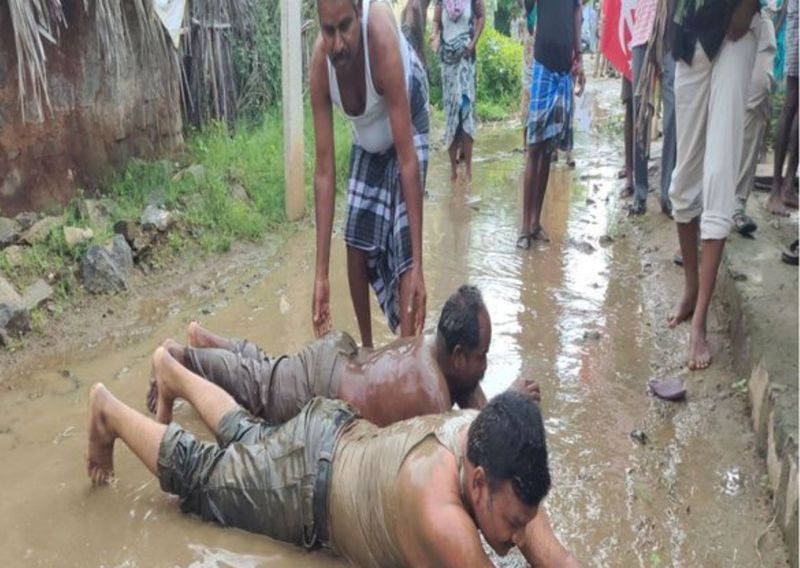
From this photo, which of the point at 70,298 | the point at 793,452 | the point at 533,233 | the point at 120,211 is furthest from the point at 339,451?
the point at 533,233

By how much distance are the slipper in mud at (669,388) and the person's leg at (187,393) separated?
1.66m

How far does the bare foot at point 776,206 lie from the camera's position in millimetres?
4855

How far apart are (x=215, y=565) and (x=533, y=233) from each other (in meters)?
3.68

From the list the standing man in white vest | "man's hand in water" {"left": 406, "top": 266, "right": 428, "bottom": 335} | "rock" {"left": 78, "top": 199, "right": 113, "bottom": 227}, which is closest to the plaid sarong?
the standing man in white vest

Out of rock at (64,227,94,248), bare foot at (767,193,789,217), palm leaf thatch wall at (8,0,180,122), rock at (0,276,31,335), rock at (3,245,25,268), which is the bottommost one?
rock at (0,276,31,335)

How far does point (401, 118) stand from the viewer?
9.98 feet

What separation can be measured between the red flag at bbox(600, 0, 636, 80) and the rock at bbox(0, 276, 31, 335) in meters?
4.48

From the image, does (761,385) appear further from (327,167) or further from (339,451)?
(327,167)

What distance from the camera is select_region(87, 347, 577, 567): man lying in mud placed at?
1903mm

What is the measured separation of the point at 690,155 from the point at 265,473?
7.34 ft

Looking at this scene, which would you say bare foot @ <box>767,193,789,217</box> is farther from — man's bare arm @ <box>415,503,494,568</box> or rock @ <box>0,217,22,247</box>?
rock @ <box>0,217,22,247</box>

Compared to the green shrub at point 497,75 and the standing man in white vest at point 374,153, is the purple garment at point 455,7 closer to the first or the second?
the standing man in white vest at point 374,153

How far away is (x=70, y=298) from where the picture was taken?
4262 millimetres

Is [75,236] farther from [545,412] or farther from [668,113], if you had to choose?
[668,113]
